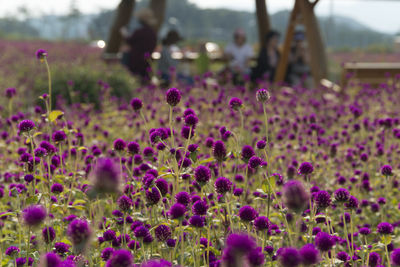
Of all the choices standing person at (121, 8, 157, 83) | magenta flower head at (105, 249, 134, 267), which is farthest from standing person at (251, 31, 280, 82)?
magenta flower head at (105, 249, 134, 267)

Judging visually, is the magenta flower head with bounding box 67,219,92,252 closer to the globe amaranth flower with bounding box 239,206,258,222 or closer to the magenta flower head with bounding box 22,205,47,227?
the magenta flower head with bounding box 22,205,47,227

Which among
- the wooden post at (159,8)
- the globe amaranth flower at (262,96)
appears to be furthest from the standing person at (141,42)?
the globe amaranth flower at (262,96)

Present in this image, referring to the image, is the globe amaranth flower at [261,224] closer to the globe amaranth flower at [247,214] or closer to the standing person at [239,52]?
the globe amaranth flower at [247,214]

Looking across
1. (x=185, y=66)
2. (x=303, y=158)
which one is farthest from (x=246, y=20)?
(x=303, y=158)

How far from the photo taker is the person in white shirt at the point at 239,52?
10.8m

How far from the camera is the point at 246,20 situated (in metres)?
147

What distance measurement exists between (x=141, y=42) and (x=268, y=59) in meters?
2.88

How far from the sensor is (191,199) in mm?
1961

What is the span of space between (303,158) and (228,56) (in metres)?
7.34

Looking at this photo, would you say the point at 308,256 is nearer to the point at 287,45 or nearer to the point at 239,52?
the point at 287,45

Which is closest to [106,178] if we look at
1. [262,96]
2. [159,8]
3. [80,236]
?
[80,236]

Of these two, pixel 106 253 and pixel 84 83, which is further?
pixel 84 83

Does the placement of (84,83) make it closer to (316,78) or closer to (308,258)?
(316,78)

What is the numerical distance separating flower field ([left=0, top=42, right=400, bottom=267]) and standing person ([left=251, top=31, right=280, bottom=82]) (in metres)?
A: 4.28
